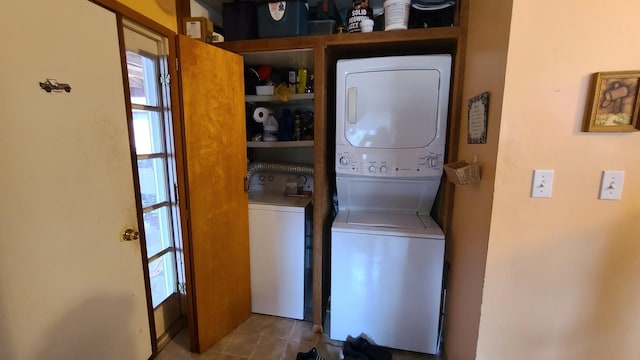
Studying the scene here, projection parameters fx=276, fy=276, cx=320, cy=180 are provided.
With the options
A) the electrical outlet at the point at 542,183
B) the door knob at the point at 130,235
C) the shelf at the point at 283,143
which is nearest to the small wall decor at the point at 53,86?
the door knob at the point at 130,235

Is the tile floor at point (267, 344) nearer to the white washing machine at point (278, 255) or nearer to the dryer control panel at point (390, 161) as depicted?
the white washing machine at point (278, 255)

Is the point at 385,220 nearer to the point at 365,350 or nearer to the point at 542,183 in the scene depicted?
the point at 365,350

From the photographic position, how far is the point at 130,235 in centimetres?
139

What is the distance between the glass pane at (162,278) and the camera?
5.54 ft

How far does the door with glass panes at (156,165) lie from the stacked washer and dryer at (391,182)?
1031mm

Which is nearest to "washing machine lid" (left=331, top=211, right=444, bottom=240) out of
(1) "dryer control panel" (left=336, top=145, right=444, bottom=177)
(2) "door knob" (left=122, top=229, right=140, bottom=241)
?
(1) "dryer control panel" (left=336, top=145, right=444, bottom=177)

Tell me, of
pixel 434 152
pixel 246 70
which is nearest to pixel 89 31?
pixel 246 70

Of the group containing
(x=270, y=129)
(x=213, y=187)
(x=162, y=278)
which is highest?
(x=270, y=129)

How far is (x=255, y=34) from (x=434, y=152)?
1.37 m

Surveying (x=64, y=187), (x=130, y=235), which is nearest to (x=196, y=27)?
(x=64, y=187)

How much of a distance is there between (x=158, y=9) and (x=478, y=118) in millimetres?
1719

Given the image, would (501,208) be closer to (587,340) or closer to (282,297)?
(587,340)

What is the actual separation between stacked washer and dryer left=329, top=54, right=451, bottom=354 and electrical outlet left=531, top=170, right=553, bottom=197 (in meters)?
0.62

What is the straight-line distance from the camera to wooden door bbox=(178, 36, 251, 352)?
1476 millimetres
